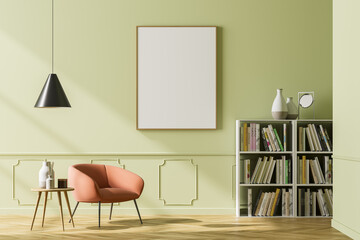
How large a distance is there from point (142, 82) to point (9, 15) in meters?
1.82

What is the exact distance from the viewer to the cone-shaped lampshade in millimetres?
5902

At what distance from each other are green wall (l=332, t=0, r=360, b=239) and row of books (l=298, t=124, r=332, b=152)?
31.7 inches

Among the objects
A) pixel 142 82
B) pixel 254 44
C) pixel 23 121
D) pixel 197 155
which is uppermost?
pixel 254 44

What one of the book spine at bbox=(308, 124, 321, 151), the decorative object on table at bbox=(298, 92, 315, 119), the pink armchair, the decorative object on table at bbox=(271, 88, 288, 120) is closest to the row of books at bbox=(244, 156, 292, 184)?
the book spine at bbox=(308, 124, 321, 151)

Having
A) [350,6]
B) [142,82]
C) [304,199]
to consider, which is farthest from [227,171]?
[350,6]

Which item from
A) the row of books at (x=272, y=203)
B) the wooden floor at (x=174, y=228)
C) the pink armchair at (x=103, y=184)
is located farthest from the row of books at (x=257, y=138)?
the pink armchair at (x=103, y=184)

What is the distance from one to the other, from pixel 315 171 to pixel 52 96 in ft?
10.3

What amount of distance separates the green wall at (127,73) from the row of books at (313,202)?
911 millimetres

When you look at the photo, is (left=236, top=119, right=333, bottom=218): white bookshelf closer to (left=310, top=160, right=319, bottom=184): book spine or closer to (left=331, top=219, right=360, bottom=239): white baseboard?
(left=310, top=160, right=319, bottom=184): book spine

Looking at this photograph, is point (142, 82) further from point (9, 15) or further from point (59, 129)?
point (9, 15)

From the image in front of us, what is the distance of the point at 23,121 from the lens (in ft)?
21.7

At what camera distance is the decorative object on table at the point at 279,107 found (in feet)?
20.6

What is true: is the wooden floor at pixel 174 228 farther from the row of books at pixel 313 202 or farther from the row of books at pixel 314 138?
the row of books at pixel 314 138

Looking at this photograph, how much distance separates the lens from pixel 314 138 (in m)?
6.34
